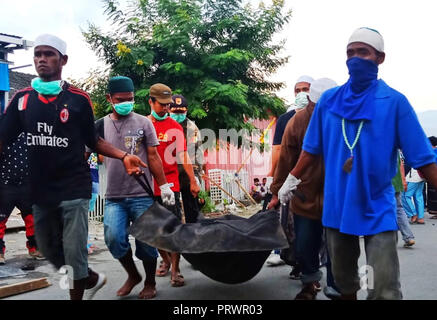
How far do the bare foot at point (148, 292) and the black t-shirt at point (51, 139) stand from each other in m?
1.37

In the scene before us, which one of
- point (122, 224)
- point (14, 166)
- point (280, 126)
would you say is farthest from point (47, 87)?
point (14, 166)

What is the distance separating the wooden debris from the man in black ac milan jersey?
1285 millimetres

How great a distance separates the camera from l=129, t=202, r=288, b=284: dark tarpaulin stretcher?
3.92 m

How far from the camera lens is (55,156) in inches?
144

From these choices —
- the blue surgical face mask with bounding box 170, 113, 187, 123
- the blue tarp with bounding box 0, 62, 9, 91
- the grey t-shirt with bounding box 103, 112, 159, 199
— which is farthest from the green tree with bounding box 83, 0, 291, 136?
the grey t-shirt with bounding box 103, 112, 159, 199

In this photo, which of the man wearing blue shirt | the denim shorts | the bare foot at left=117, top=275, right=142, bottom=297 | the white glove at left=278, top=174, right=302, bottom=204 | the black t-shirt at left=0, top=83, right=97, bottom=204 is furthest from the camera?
the bare foot at left=117, top=275, right=142, bottom=297

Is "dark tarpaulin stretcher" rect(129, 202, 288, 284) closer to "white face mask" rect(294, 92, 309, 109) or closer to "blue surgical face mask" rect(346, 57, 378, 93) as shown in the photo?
"blue surgical face mask" rect(346, 57, 378, 93)

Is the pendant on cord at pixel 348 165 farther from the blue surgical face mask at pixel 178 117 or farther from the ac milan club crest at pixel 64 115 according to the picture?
the blue surgical face mask at pixel 178 117

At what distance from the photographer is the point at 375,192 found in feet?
10.0

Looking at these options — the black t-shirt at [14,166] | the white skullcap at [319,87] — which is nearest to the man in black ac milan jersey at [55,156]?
the white skullcap at [319,87]

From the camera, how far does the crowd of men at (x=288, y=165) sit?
3051 millimetres

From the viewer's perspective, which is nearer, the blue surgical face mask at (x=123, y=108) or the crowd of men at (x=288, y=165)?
the crowd of men at (x=288, y=165)

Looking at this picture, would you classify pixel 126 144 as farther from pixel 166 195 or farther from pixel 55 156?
pixel 55 156

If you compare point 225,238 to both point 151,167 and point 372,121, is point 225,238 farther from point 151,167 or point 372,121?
point 372,121
